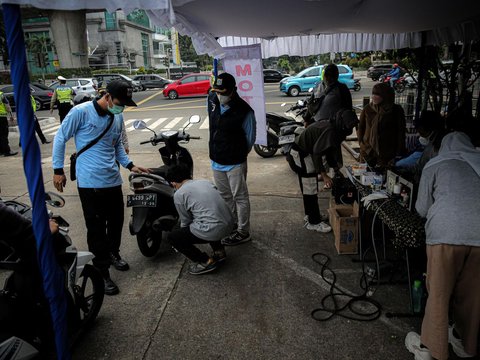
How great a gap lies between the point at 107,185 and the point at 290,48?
5548 mm

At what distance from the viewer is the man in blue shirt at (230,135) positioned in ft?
13.1

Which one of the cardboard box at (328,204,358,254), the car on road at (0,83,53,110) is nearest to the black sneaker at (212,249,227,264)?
the cardboard box at (328,204,358,254)

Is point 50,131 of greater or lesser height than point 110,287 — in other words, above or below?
above

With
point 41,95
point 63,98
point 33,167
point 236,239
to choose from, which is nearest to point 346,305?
point 236,239

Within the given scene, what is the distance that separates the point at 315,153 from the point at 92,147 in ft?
7.83

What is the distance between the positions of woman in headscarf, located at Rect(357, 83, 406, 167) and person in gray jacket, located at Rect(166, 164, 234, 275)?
211cm

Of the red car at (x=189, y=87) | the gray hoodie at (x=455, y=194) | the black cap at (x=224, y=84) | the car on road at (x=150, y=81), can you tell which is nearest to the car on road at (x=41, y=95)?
the red car at (x=189, y=87)

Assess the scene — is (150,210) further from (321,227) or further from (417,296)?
(417,296)

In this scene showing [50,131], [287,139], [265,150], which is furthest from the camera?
[50,131]

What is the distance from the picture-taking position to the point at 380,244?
425 cm

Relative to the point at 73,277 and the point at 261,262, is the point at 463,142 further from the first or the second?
the point at 73,277

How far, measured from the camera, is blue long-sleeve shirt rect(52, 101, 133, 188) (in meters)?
3.25

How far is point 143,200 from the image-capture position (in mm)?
3822

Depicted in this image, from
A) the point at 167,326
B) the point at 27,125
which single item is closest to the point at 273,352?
the point at 167,326
